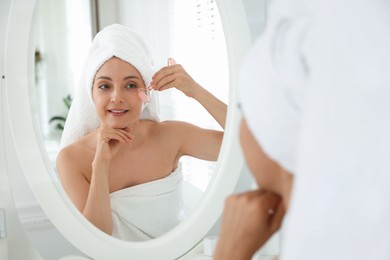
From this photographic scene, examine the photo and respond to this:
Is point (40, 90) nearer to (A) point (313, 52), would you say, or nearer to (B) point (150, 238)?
(B) point (150, 238)

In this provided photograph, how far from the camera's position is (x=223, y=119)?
856 millimetres

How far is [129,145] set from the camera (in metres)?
0.81

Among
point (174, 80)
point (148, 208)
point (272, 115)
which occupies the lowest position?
point (148, 208)

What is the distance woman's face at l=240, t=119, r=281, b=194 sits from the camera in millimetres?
397

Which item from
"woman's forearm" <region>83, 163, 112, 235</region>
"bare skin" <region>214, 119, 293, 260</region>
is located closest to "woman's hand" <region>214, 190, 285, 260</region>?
"bare skin" <region>214, 119, 293, 260</region>

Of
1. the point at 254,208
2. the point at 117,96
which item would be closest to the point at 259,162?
the point at 254,208

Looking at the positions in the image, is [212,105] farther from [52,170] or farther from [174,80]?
[52,170]

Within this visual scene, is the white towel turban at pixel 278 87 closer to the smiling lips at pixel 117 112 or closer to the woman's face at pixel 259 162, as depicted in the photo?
the woman's face at pixel 259 162

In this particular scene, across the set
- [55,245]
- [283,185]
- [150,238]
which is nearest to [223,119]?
[150,238]

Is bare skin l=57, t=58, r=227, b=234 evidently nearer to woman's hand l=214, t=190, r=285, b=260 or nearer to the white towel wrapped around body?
the white towel wrapped around body

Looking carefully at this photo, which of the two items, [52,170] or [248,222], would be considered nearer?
[248,222]

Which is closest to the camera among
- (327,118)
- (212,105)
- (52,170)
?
(327,118)

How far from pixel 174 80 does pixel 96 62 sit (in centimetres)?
14

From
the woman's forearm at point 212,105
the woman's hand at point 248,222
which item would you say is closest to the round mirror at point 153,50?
the woman's forearm at point 212,105
